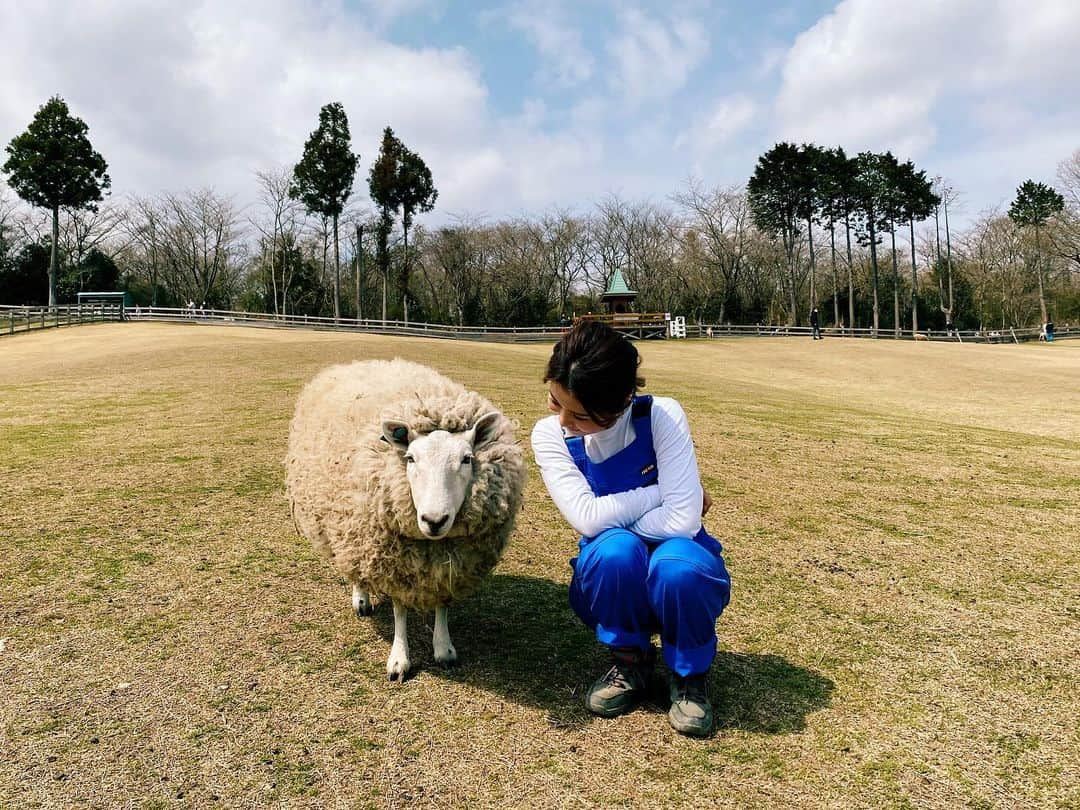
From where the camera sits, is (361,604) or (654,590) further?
(361,604)

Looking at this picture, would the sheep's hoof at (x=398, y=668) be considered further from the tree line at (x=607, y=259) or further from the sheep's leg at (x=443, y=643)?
the tree line at (x=607, y=259)

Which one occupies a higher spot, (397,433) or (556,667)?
(397,433)

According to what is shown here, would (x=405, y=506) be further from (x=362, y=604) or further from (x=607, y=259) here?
(x=607, y=259)

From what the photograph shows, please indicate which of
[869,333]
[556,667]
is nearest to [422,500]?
[556,667]

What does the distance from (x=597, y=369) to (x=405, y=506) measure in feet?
3.87

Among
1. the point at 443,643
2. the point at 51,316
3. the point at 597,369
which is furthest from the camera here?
the point at 51,316

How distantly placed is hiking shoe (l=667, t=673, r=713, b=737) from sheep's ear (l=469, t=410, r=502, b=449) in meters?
1.40

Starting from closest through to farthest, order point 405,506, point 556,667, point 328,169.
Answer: point 405,506, point 556,667, point 328,169

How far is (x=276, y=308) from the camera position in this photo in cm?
4997

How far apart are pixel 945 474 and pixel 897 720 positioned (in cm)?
507

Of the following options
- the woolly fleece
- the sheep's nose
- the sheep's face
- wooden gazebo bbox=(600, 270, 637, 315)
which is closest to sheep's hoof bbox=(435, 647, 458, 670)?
the woolly fleece

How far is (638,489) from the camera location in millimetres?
2955

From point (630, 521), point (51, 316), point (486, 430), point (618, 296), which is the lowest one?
point (630, 521)

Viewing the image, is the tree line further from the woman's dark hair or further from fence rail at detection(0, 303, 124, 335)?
the woman's dark hair
